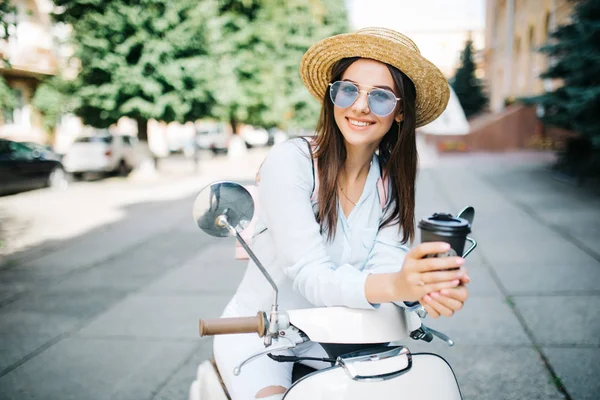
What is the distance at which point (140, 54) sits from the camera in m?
14.3

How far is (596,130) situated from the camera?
9.13m

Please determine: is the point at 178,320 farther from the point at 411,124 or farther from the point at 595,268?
the point at 595,268

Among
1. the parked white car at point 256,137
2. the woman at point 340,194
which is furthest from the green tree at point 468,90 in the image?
the woman at point 340,194

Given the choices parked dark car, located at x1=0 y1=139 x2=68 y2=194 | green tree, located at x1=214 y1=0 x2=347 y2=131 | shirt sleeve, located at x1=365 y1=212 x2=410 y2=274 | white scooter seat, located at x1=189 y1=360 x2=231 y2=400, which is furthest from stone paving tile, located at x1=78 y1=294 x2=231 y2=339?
green tree, located at x1=214 y1=0 x2=347 y2=131

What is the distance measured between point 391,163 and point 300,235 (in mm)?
582

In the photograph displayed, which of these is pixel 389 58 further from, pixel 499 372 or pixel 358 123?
pixel 499 372

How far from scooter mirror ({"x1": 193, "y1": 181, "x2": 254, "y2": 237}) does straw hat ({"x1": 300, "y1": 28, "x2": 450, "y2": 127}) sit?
2.16 ft

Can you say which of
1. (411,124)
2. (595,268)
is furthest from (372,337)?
(595,268)

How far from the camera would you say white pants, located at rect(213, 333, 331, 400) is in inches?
63.7

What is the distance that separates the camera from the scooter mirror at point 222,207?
1.50m

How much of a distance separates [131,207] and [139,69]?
5039mm

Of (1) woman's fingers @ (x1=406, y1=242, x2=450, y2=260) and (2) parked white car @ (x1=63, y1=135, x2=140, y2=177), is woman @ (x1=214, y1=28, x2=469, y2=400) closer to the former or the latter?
(1) woman's fingers @ (x1=406, y1=242, x2=450, y2=260)

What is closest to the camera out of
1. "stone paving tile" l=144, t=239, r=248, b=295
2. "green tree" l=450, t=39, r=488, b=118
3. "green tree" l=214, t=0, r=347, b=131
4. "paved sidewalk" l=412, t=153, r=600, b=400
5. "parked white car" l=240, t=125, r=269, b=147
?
"paved sidewalk" l=412, t=153, r=600, b=400

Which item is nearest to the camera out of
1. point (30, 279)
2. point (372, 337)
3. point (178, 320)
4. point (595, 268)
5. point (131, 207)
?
point (372, 337)
